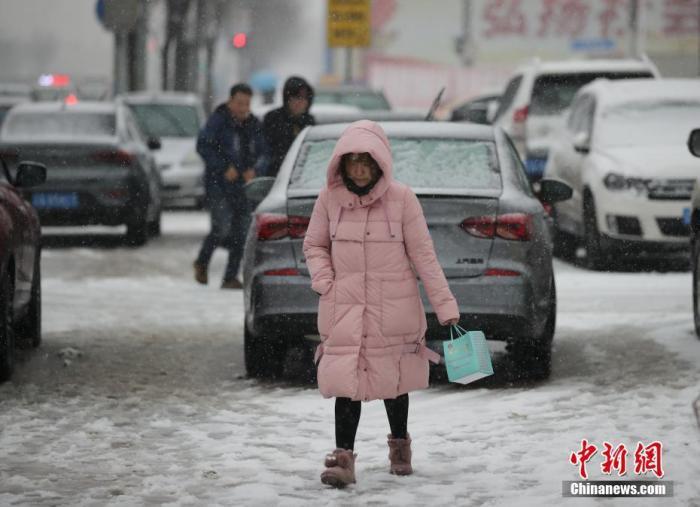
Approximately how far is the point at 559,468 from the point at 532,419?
1.29 meters

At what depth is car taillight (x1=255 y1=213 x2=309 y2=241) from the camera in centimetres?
968

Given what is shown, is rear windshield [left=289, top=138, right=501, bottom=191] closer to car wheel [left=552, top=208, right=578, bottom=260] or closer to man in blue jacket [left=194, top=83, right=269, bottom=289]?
man in blue jacket [left=194, top=83, right=269, bottom=289]

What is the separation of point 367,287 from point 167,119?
21.4m

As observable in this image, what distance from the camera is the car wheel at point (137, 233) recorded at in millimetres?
20219

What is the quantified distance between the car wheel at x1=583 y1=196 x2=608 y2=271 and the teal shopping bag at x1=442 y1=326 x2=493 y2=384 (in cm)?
951

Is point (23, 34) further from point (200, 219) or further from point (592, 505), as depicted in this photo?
point (592, 505)

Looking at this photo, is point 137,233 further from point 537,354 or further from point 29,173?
point 537,354

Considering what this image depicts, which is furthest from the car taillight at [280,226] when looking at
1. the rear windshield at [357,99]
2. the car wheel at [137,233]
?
the rear windshield at [357,99]

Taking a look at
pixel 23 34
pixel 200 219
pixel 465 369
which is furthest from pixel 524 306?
pixel 23 34

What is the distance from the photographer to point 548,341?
10.0 metres

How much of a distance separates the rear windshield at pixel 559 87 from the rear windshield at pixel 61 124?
5.06 meters

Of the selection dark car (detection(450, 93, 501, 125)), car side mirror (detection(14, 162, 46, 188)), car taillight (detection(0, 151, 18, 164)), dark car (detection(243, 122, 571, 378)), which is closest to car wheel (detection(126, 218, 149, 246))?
car taillight (detection(0, 151, 18, 164))

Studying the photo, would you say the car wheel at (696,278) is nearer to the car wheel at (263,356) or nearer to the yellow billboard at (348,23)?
the car wheel at (263,356)

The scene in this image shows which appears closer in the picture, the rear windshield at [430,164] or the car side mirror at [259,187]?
the rear windshield at [430,164]
